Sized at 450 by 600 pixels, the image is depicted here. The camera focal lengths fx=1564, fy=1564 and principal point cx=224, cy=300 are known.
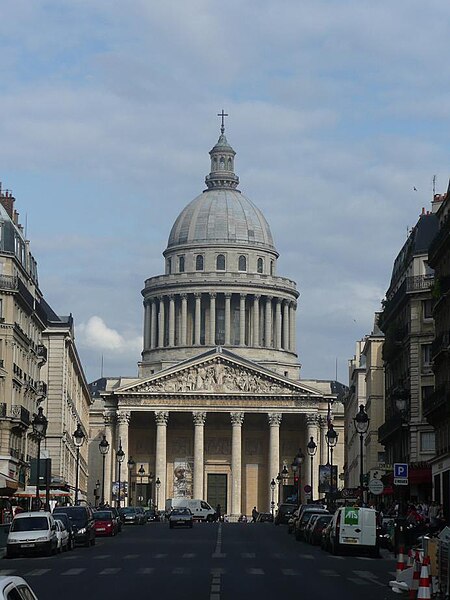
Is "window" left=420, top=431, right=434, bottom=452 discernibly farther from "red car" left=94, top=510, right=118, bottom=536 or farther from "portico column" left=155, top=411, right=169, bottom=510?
"portico column" left=155, top=411, right=169, bottom=510

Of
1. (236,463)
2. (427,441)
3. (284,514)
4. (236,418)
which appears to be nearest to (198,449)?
(236,463)

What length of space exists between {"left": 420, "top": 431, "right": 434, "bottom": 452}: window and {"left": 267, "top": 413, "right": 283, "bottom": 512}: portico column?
299ft

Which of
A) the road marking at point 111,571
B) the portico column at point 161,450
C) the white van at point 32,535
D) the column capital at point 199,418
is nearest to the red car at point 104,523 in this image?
the white van at point 32,535

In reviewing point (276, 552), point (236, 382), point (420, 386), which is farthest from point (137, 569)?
point (236, 382)

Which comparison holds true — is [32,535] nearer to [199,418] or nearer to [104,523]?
[104,523]

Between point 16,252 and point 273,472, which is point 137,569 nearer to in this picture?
point 16,252

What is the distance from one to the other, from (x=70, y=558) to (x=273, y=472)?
131 meters

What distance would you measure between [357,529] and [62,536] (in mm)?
11244

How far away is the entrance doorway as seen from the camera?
187 m

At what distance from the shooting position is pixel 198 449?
182500 mm

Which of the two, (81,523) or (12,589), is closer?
(12,589)

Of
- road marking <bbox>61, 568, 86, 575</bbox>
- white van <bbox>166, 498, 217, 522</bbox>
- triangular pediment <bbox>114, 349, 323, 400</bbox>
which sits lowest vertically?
road marking <bbox>61, 568, 86, 575</bbox>

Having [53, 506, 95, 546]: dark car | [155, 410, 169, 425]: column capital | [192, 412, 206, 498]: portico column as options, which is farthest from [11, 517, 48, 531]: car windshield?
[192, 412, 206, 498]: portico column

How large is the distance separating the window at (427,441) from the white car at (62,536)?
1377 inches
